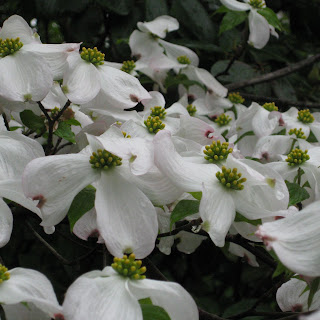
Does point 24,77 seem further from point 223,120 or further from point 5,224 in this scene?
point 223,120

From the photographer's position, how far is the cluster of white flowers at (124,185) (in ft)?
1.32

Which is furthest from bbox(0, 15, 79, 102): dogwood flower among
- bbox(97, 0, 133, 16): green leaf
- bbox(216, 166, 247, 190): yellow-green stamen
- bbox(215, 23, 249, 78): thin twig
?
bbox(215, 23, 249, 78): thin twig

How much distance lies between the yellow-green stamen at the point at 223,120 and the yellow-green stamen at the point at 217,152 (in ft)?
1.31

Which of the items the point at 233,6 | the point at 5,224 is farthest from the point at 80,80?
the point at 233,6

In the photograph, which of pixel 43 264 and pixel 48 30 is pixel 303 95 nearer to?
pixel 48 30

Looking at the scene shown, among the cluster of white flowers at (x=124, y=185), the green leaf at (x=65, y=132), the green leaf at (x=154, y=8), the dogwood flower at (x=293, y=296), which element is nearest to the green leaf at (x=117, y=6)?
the green leaf at (x=154, y=8)

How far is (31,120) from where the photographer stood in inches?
26.9

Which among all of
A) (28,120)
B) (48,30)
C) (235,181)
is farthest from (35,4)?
(235,181)

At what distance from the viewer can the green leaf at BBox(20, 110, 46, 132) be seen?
0.68m

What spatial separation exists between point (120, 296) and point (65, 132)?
31cm

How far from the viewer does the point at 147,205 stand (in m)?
0.47

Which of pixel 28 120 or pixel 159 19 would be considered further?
pixel 159 19

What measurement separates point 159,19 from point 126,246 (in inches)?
27.9

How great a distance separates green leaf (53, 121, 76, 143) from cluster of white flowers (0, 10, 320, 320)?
0.5 inches
